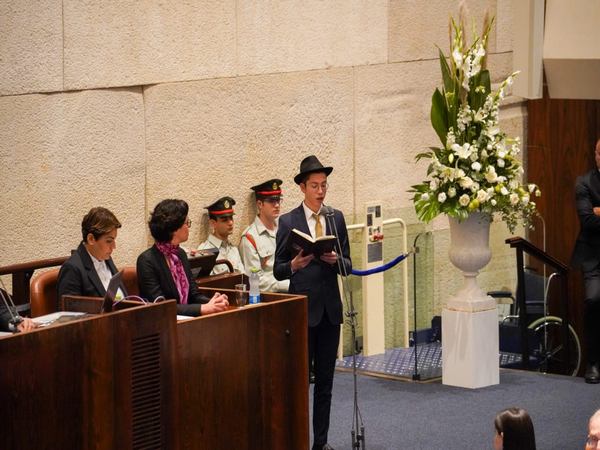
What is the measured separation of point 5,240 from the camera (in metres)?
6.30

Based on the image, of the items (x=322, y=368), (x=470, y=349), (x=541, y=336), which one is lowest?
(x=541, y=336)

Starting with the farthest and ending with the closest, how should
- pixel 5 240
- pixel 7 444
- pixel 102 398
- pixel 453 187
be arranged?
1. pixel 453 187
2. pixel 5 240
3. pixel 102 398
4. pixel 7 444

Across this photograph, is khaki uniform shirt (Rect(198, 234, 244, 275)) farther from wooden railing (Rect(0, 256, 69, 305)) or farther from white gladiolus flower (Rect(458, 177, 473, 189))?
white gladiolus flower (Rect(458, 177, 473, 189))

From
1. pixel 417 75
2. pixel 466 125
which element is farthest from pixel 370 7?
pixel 466 125

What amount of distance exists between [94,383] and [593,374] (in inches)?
168

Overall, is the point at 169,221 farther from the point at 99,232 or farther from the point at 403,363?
the point at 403,363

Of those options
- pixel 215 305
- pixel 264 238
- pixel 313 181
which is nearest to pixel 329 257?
pixel 313 181

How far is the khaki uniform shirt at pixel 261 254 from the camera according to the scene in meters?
7.41

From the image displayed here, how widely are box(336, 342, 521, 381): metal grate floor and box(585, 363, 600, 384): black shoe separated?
3.49 feet

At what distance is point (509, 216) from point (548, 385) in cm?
125

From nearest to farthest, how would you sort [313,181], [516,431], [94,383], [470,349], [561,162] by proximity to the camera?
1. [516,431]
2. [94,383]
3. [313,181]
4. [470,349]
5. [561,162]

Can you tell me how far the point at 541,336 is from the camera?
8281 millimetres

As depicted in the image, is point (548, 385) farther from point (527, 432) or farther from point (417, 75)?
point (527, 432)

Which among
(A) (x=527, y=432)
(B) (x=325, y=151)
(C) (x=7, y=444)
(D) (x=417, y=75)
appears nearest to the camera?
(A) (x=527, y=432)
